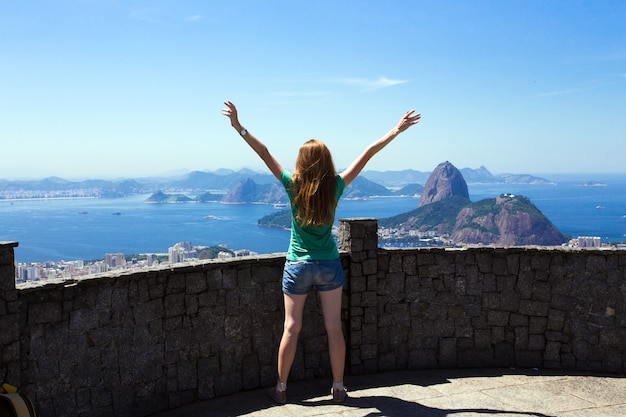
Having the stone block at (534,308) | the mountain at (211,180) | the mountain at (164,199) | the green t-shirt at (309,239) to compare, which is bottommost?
the mountain at (164,199)

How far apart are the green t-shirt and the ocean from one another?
183ft

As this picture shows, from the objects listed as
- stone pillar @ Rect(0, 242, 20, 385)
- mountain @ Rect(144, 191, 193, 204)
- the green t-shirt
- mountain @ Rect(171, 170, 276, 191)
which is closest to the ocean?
mountain @ Rect(144, 191, 193, 204)

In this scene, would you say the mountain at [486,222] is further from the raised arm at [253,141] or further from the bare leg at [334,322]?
the raised arm at [253,141]

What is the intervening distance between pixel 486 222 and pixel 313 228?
2467 inches

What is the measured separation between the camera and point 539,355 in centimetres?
543

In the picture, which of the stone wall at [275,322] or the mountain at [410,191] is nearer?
the stone wall at [275,322]

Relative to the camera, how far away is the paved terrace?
4.20 m

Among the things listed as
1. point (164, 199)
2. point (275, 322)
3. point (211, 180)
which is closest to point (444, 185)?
point (164, 199)

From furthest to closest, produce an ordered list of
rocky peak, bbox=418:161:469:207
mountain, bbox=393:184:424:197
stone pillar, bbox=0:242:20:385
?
mountain, bbox=393:184:424:197, rocky peak, bbox=418:161:469:207, stone pillar, bbox=0:242:20:385

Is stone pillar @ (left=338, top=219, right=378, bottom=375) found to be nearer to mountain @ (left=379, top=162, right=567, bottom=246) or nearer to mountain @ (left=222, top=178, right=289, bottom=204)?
mountain @ (left=379, top=162, right=567, bottom=246)

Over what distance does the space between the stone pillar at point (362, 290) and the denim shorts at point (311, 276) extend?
0.88 m

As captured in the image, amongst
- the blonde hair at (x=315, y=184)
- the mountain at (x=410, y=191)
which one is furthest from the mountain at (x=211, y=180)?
the blonde hair at (x=315, y=184)

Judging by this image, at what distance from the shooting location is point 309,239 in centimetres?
417

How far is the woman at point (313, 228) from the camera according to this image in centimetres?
407
